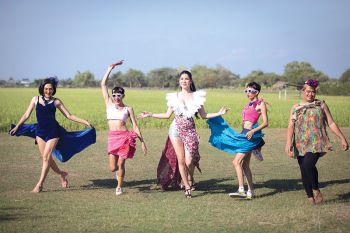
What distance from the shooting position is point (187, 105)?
27.1 feet

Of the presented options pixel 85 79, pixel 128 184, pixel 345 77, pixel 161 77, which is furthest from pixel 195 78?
pixel 128 184

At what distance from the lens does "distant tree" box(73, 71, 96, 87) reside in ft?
526

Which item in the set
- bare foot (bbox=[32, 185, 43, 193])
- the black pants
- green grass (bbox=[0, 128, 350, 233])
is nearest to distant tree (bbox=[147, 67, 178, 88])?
green grass (bbox=[0, 128, 350, 233])

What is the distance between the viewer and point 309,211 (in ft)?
23.0

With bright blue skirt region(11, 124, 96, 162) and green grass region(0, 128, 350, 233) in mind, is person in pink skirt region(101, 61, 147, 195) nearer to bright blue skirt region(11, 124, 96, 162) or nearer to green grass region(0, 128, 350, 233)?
green grass region(0, 128, 350, 233)

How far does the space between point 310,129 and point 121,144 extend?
10.2 feet

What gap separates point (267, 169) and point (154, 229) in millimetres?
5909

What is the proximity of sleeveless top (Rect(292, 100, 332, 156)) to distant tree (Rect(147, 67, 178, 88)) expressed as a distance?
119 metres

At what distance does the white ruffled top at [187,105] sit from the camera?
26.9ft

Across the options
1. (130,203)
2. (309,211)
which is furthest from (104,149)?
(309,211)

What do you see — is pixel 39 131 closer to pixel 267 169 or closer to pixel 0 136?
pixel 267 169

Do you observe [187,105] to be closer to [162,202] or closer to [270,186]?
[162,202]

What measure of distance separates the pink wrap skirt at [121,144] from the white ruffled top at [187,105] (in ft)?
3.01

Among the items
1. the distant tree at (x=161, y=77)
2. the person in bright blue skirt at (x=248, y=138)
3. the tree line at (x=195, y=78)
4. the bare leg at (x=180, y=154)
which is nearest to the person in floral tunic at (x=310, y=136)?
the person in bright blue skirt at (x=248, y=138)
